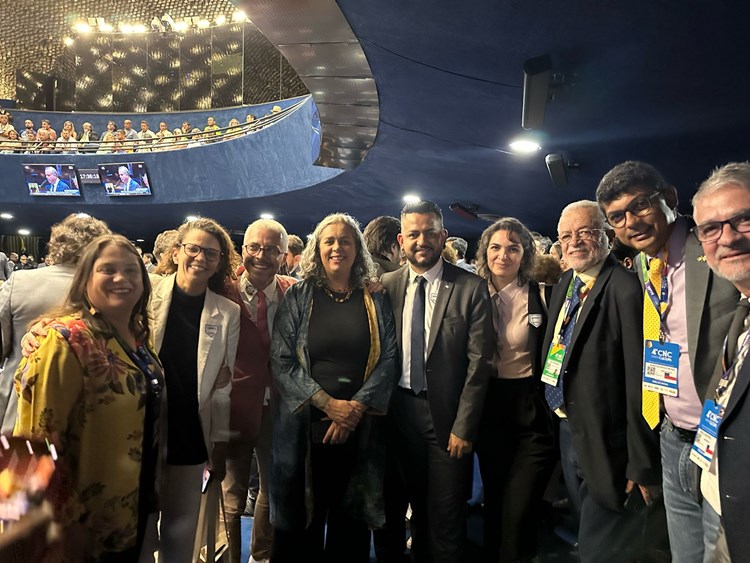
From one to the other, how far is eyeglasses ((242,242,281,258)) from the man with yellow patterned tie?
62.0 inches

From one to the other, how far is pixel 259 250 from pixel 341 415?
0.96 m

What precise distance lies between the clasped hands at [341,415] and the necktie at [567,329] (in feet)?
2.67

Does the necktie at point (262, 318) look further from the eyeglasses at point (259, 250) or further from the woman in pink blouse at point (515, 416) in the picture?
the woman in pink blouse at point (515, 416)

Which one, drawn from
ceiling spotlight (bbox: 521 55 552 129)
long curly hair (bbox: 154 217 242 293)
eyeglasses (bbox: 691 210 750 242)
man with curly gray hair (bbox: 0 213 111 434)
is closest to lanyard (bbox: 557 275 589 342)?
eyeglasses (bbox: 691 210 750 242)

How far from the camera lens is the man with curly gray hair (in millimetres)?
1980

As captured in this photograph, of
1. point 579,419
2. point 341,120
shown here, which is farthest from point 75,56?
point 579,419

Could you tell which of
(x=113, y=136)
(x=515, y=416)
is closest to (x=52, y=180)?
(x=113, y=136)

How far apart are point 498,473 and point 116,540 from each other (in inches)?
64.0

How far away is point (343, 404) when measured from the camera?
2.08 m

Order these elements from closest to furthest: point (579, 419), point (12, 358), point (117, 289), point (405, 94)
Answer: point (117, 289) → point (579, 419) → point (12, 358) → point (405, 94)

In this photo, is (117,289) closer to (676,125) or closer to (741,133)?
(676,125)

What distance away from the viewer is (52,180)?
43.4 ft

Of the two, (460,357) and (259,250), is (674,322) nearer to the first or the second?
(460,357)

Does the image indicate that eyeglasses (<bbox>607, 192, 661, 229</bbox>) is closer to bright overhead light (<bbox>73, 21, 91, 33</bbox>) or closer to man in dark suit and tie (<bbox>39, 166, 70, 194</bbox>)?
man in dark suit and tie (<bbox>39, 166, 70, 194</bbox>)
